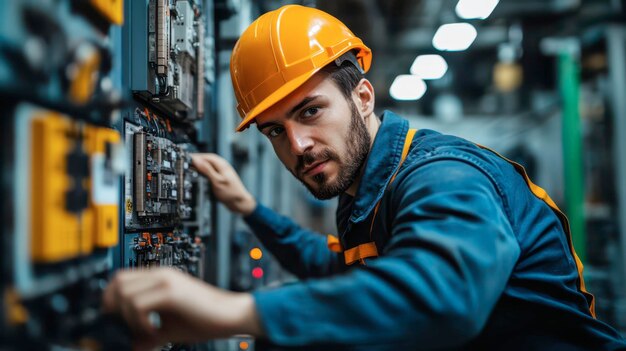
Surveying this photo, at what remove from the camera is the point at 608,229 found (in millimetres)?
4645

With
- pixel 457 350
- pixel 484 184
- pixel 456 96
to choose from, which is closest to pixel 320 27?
pixel 484 184

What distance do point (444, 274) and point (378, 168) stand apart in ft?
2.35

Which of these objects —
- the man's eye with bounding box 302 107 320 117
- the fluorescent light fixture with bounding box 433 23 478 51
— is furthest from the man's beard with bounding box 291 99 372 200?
the fluorescent light fixture with bounding box 433 23 478 51

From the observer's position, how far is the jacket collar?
1.53 metres

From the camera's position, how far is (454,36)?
5340 millimetres

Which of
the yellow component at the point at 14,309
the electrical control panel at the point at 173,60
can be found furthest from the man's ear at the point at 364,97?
the yellow component at the point at 14,309

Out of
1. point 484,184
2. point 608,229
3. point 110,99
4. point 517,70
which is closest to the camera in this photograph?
point 110,99

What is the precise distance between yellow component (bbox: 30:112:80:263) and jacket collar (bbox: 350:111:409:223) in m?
0.95

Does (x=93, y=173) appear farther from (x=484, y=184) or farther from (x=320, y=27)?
(x=320, y=27)

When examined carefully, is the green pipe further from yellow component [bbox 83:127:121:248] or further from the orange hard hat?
yellow component [bbox 83:127:121:248]

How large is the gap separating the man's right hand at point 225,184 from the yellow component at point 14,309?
4.69 ft

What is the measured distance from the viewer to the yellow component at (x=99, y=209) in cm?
86

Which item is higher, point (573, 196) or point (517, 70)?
point (517, 70)

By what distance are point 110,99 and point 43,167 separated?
18cm
